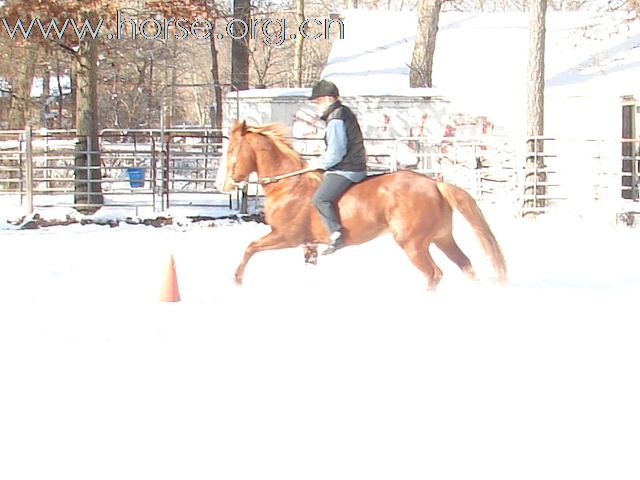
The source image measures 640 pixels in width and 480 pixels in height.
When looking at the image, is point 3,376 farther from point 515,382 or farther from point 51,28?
point 51,28

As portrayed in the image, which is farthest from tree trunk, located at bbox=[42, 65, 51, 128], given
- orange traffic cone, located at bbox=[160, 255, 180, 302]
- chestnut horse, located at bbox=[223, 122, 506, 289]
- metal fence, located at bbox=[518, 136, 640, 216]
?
orange traffic cone, located at bbox=[160, 255, 180, 302]

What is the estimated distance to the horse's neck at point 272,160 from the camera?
9.51 meters

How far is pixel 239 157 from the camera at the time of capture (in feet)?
31.5

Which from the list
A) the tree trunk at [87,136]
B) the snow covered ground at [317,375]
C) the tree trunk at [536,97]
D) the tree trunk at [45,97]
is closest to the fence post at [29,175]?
the tree trunk at [87,136]

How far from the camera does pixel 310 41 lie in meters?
53.6

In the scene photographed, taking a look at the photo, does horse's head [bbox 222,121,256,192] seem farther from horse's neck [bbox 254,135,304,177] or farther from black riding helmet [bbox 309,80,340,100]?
black riding helmet [bbox 309,80,340,100]

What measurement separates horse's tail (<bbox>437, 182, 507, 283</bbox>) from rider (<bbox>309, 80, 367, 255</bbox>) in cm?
82

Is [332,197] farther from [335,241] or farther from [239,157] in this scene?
[239,157]

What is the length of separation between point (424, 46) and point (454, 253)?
1532cm

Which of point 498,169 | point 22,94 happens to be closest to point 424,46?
point 498,169

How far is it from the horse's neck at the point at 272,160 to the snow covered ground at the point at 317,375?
1.12m

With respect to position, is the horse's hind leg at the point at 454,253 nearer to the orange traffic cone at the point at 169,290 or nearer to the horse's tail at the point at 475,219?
the horse's tail at the point at 475,219

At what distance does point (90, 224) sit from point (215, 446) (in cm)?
1346

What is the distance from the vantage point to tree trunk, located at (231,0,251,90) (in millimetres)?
24719
